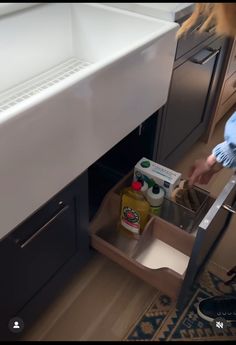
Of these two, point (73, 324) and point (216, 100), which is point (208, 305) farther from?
point (216, 100)

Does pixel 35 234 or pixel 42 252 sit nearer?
pixel 35 234

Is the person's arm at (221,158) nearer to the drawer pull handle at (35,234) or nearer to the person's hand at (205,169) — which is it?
the person's hand at (205,169)

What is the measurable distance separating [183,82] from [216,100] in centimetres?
54

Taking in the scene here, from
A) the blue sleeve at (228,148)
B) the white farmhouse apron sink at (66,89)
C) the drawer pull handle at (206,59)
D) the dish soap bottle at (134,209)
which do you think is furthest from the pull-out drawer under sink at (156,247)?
the drawer pull handle at (206,59)

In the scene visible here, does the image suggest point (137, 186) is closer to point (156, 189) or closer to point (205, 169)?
point (156, 189)

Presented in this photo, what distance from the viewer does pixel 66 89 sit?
2.63 ft

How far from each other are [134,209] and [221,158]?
0.48 meters

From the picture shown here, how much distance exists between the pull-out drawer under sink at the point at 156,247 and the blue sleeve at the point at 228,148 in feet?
0.51

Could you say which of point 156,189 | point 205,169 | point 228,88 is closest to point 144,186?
point 156,189

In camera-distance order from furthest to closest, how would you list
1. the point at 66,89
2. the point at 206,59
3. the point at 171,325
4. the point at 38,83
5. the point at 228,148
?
the point at 206,59 < the point at 171,325 < the point at 38,83 < the point at 228,148 < the point at 66,89

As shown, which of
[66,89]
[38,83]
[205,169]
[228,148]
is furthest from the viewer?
[38,83]

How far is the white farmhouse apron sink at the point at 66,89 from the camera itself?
30.5 inches

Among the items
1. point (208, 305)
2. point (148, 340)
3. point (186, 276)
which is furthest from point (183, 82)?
point (148, 340)

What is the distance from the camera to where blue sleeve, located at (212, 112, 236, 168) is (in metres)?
0.92
